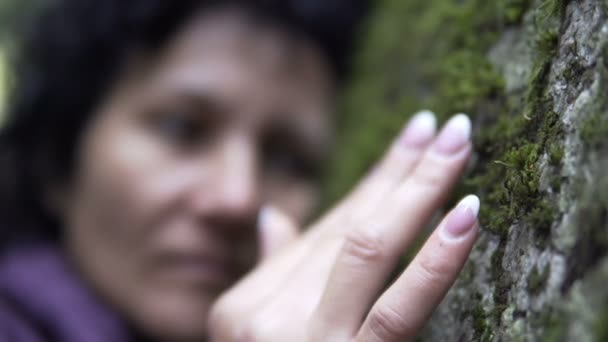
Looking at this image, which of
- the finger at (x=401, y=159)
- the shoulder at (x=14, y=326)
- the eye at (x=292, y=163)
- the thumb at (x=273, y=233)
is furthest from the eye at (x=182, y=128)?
the finger at (x=401, y=159)

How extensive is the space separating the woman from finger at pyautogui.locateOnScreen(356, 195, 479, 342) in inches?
22.3

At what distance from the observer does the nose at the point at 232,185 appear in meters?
1.63

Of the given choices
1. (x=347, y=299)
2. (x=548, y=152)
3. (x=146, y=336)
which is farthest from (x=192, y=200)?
(x=548, y=152)

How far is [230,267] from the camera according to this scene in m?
1.73

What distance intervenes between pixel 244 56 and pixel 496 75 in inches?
41.9

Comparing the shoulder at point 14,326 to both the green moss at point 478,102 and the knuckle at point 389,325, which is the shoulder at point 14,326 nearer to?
the green moss at point 478,102

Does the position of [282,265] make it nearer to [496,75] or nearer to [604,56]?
[496,75]

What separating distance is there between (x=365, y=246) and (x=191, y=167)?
37.8 inches

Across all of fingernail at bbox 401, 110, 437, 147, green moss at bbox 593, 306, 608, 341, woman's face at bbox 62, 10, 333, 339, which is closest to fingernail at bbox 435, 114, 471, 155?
fingernail at bbox 401, 110, 437, 147

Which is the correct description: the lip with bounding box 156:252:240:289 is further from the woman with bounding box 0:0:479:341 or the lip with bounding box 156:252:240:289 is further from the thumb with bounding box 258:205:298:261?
the thumb with bounding box 258:205:298:261

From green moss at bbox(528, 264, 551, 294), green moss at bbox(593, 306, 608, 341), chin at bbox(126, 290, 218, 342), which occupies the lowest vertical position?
chin at bbox(126, 290, 218, 342)

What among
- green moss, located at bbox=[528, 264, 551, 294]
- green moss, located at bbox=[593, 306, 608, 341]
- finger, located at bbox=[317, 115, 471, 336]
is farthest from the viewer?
finger, located at bbox=[317, 115, 471, 336]

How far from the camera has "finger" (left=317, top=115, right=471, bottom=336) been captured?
824 mm

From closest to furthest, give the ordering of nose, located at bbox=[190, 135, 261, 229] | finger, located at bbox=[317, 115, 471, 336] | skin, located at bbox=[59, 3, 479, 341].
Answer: finger, located at bbox=[317, 115, 471, 336] → skin, located at bbox=[59, 3, 479, 341] → nose, located at bbox=[190, 135, 261, 229]
